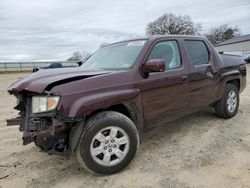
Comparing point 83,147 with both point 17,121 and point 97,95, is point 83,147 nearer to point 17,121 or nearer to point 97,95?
point 97,95

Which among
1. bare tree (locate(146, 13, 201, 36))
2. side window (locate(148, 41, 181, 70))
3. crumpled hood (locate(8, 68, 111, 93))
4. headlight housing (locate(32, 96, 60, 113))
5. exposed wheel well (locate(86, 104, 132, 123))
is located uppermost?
bare tree (locate(146, 13, 201, 36))

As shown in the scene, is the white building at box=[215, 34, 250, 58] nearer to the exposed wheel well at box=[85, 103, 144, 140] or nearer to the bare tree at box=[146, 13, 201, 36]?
the bare tree at box=[146, 13, 201, 36]

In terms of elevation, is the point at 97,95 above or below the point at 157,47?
below

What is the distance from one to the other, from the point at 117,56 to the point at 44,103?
161 centimetres

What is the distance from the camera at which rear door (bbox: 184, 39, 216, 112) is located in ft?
15.7

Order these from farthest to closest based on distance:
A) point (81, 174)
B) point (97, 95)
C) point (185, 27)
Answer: point (185, 27), point (81, 174), point (97, 95)

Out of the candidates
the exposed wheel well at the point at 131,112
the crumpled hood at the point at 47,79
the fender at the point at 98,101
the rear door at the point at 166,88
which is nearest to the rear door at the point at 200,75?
the rear door at the point at 166,88

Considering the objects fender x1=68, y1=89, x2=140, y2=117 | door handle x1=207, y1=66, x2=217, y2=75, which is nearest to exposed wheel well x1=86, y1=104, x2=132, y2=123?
fender x1=68, y1=89, x2=140, y2=117

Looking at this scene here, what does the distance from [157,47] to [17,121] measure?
2329mm

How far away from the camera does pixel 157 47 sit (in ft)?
14.3

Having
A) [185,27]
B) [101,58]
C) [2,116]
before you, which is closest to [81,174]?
[101,58]

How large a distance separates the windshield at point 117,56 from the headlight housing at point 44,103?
3.89 ft

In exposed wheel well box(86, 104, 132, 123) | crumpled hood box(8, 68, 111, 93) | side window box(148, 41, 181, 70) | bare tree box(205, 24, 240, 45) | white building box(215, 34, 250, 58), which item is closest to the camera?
crumpled hood box(8, 68, 111, 93)

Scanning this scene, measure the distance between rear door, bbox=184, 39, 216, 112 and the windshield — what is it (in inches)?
40.9
